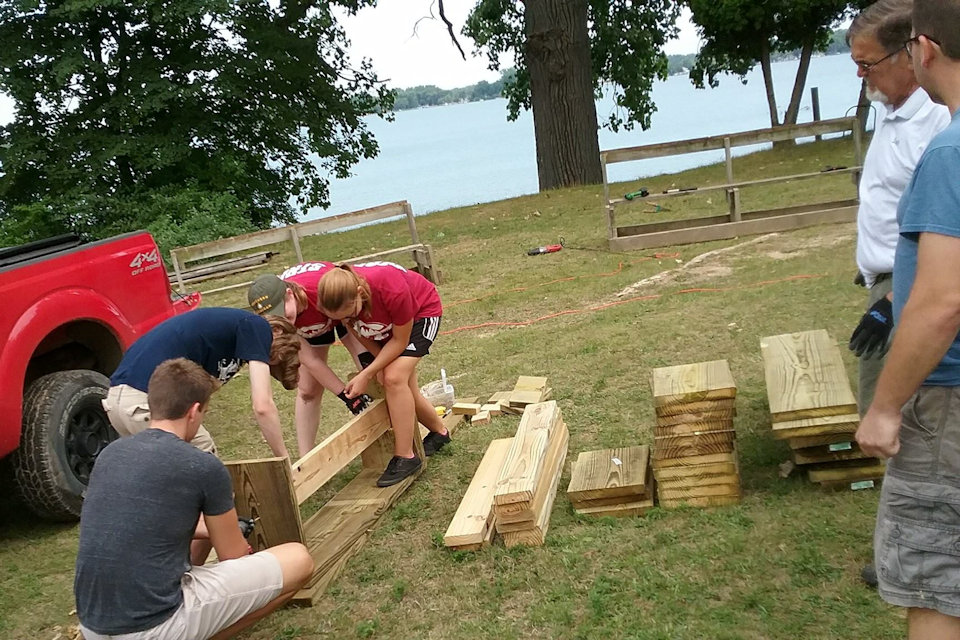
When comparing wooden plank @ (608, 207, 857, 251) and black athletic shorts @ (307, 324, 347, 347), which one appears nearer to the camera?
black athletic shorts @ (307, 324, 347, 347)

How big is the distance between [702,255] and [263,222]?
45.4ft

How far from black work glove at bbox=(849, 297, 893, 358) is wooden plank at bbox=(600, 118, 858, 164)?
854cm

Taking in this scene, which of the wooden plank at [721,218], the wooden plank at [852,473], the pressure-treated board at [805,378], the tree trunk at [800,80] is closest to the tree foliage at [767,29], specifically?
the tree trunk at [800,80]

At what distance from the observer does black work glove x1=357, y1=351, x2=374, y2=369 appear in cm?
551

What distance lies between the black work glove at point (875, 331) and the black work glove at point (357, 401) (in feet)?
9.51

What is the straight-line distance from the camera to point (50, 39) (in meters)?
18.8

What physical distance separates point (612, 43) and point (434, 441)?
19.4 meters

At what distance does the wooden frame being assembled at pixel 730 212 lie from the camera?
11234 millimetres

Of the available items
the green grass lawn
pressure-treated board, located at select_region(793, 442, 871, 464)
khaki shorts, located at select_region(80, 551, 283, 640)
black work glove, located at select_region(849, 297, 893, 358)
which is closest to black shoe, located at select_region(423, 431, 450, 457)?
the green grass lawn

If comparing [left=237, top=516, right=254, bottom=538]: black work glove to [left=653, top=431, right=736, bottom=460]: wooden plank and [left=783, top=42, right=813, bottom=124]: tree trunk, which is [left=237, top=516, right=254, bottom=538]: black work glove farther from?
[left=783, top=42, right=813, bottom=124]: tree trunk

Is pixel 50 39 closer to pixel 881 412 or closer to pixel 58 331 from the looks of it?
pixel 58 331

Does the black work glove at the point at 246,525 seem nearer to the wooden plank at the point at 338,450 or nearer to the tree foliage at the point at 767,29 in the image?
the wooden plank at the point at 338,450

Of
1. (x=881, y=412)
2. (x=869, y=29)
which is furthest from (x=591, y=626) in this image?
(x=869, y=29)

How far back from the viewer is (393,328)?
5070mm
